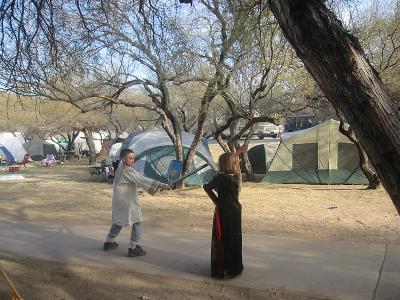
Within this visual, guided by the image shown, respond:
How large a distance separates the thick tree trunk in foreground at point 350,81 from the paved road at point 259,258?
96.4 inches

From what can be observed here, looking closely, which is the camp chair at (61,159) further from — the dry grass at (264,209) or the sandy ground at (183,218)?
the dry grass at (264,209)

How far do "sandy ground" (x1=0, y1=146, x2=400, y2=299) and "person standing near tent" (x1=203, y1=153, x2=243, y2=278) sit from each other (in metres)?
0.25

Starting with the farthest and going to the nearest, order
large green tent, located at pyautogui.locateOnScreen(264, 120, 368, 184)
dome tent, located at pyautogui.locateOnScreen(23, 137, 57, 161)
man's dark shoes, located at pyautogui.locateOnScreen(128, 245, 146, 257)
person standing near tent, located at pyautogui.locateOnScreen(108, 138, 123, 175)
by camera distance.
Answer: dome tent, located at pyautogui.locateOnScreen(23, 137, 57, 161) → person standing near tent, located at pyautogui.locateOnScreen(108, 138, 123, 175) → large green tent, located at pyautogui.locateOnScreen(264, 120, 368, 184) → man's dark shoes, located at pyautogui.locateOnScreen(128, 245, 146, 257)

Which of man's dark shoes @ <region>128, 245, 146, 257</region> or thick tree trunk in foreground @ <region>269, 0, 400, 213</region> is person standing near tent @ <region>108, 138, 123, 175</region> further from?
thick tree trunk in foreground @ <region>269, 0, 400, 213</region>

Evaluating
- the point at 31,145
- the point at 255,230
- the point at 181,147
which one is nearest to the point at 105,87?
the point at 181,147

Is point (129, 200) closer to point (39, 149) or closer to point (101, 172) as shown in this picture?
point (101, 172)

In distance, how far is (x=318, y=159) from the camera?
17156 millimetres

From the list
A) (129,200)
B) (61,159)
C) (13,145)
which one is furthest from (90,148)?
(129,200)

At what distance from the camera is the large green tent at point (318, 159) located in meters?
16.8

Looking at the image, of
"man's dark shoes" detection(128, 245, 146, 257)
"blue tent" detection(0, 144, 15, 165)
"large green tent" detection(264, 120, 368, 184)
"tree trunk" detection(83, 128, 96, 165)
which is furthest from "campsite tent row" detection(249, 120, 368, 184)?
"blue tent" detection(0, 144, 15, 165)

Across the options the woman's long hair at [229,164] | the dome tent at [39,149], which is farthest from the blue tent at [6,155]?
the woman's long hair at [229,164]

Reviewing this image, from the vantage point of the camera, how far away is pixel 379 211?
34.3ft

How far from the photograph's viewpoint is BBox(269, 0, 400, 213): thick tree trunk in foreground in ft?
9.75

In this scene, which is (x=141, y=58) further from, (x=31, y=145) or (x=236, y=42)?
(x=31, y=145)
